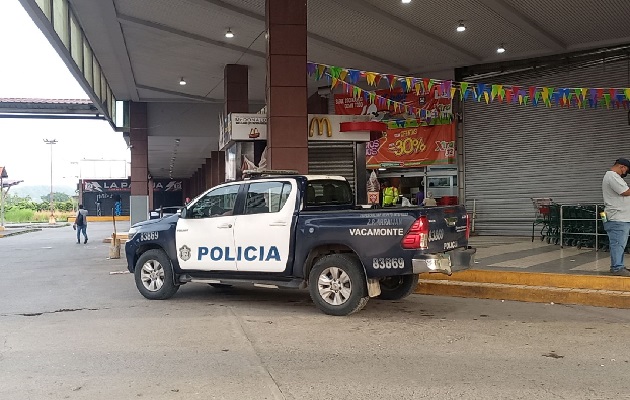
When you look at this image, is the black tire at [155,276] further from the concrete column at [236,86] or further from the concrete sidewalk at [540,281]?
the concrete column at [236,86]

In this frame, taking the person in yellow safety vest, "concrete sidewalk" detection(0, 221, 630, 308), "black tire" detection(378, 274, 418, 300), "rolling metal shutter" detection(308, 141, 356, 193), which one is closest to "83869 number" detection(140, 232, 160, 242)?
"black tire" detection(378, 274, 418, 300)

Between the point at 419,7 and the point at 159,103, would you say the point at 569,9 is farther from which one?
the point at 159,103

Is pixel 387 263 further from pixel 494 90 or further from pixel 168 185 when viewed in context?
pixel 168 185

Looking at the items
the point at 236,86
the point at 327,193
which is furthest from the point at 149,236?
the point at 236,86

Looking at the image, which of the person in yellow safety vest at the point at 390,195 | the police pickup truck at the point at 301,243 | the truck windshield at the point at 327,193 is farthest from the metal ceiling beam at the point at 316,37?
the truck windshield at the point at 327,193

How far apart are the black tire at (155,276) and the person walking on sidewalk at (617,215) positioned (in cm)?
715

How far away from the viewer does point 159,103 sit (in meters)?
28.2

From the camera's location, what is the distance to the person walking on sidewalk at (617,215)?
925cm

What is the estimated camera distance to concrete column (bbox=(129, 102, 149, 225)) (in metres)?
27.7

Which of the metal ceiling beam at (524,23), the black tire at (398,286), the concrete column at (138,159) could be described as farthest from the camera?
the concrete column at (138,159)

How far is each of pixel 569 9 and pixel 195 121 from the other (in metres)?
18.9

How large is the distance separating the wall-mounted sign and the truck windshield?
5225 millimetres

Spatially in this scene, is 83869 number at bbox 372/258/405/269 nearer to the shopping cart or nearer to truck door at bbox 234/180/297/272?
truck door at bbox 234/180/297/272

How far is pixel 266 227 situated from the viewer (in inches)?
332
